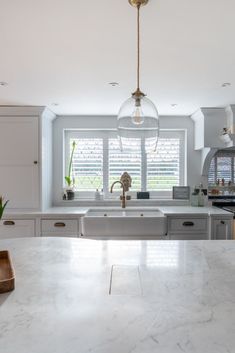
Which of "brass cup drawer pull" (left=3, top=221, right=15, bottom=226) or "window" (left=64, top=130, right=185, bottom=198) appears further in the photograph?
"window" (left=64, top=130, right=185, bottom=198)

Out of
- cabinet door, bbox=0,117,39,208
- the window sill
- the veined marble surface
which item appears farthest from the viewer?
the window sill

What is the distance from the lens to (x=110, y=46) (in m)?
1.74

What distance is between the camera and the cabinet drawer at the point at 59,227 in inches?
128

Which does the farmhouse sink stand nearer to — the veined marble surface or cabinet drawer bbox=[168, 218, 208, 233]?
cabinet drawer bbox=[168, 218, 208, 233]

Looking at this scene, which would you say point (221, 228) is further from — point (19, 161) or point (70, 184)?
point (19, 161)

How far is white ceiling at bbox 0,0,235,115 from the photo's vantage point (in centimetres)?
136

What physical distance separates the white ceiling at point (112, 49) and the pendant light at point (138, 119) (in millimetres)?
241

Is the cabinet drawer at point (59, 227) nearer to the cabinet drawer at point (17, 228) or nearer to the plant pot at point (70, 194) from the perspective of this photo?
the cabinet drawer at point (17, 228)

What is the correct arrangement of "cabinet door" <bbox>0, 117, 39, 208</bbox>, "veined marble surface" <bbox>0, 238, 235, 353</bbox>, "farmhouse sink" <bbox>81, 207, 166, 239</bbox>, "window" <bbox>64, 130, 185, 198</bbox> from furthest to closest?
"window" <bbox>64, 130, 185, 198</bbox>, "cabinet door" <bbox>0, 117, 39, 208</bbox>, "farmhouse sink" <bbox>81, 207, 166, 239</bbox>, "veined marble surface" <bbox>0, 238, 235, 353</bbox>

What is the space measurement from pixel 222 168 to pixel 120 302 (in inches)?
133

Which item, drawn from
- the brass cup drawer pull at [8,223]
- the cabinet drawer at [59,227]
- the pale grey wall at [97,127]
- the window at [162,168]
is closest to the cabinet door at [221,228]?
the pale grey wall at [97,127]

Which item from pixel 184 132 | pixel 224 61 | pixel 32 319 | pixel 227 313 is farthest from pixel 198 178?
pixel 32 319

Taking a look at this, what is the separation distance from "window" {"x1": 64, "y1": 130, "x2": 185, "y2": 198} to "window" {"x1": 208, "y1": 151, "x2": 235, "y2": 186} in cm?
41

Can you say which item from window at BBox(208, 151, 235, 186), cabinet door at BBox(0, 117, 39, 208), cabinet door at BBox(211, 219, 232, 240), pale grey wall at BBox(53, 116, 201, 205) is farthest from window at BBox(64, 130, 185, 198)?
cabinet door at BBox(211, 219, 232, 240)
